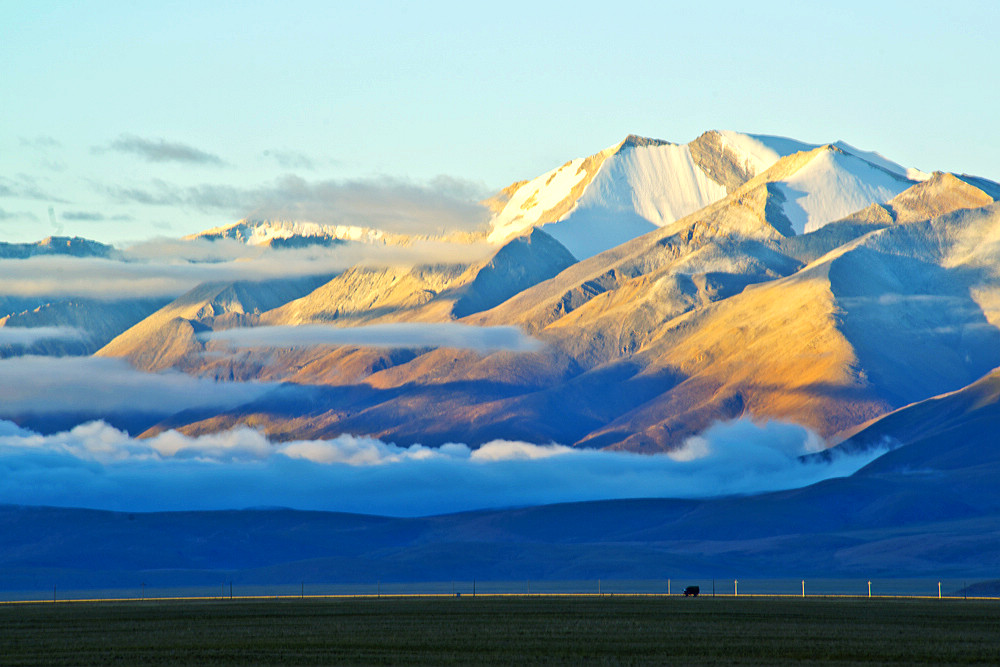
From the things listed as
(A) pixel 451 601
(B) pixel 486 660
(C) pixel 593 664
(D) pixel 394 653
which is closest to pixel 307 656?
(D) pixel 394 653

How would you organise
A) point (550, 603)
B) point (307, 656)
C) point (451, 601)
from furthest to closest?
point (451, 601) → point (550, 603) → point (307, 656)

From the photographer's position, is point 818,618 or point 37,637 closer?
point 37,637

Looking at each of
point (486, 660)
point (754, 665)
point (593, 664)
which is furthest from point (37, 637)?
point (754, 665)

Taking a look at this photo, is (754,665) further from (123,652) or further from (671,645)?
(123,652)

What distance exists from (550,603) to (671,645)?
52.1m

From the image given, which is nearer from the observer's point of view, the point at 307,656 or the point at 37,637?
the point at 307,656

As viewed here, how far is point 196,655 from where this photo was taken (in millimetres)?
77688

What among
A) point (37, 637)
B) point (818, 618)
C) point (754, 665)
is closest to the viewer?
point (754, 665)

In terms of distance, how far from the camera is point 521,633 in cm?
9206

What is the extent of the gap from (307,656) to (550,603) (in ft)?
191

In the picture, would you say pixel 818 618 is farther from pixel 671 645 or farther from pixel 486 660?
pixel 486 660

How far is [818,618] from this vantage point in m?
105

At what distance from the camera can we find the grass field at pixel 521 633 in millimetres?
75625

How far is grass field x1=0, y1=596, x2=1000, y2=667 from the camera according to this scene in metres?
75.6
